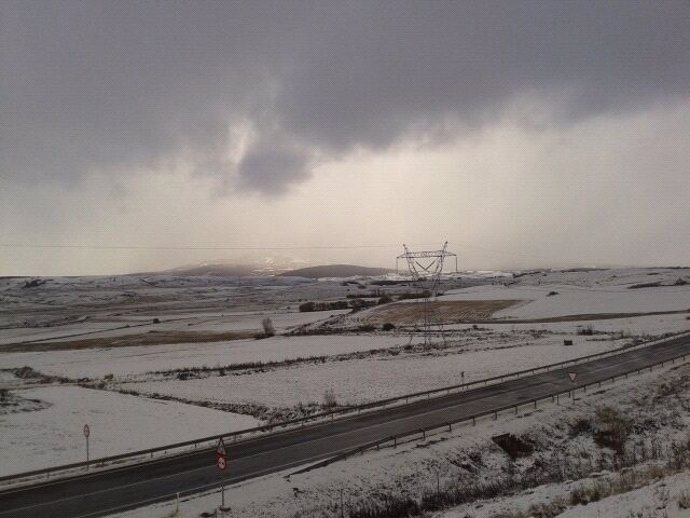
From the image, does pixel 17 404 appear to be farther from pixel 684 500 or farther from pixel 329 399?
pixel 684 500

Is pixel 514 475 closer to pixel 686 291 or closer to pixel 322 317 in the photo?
pixel 322 317

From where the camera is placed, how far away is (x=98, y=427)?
32.7 m

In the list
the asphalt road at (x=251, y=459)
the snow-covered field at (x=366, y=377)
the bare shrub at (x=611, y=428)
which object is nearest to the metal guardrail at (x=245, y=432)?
the asphalt road at (x=251, y=459)

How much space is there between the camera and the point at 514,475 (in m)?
24.3

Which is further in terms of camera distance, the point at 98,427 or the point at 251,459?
the point at 98,427

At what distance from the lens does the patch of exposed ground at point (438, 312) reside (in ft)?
358

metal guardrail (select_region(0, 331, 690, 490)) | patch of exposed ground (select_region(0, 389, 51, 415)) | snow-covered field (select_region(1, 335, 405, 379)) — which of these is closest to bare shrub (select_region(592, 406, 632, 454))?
metal guardrail (select_region(0, 331, 690, 490))

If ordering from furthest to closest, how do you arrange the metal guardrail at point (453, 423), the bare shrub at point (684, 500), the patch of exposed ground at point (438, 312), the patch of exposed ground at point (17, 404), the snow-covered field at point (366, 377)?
1. the patch of exposed ground at point (438, 312)
2. the snow-covered field at point (366, 377)
3. the patch of exposed ground at point (17, 404)
4. the metal guardrail at point (453, 423)
5. the bare shrub at point (684, 500)

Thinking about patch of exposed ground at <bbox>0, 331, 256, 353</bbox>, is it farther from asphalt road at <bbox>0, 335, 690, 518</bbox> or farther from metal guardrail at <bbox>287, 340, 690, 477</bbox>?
metal guardrail at <bbox>287, 340, 690, 477</bbox>

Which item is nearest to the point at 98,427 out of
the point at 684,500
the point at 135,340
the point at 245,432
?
the point at 245,432

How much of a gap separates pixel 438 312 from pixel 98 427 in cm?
9255

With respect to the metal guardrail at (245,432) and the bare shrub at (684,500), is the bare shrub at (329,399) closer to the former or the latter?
the metal guardrail at (245,432)

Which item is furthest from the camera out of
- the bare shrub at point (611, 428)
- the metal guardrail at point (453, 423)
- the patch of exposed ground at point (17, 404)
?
the patch of exposed ground at point (17, 404)

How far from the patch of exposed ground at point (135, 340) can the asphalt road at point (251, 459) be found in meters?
62.0
